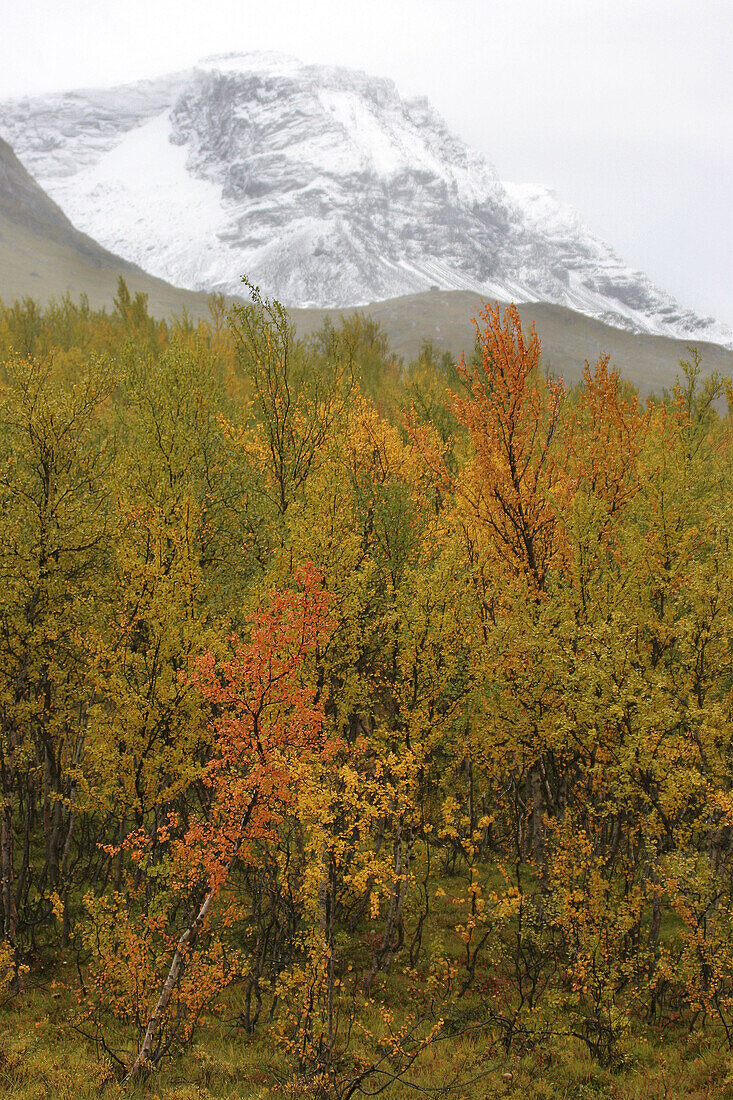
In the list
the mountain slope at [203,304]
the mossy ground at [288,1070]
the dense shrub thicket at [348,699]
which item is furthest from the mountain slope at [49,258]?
the mossy ground at [288,1070]

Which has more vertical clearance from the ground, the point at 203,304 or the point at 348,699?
the point at 203,304

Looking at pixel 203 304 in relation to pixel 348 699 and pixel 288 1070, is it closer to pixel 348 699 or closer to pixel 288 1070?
pixel 348 699

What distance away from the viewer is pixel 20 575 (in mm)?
12477

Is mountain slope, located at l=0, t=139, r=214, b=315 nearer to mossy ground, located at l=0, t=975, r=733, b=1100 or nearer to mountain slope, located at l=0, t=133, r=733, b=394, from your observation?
mountain slope, located at l=0, t=133, r=733, b=394

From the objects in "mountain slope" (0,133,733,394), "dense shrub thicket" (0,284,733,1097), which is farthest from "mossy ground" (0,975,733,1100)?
"mountain slope" (0,133,733,394)

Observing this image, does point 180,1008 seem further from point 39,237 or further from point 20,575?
point 39,237

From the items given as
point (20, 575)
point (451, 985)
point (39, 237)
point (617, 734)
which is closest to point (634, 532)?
point (617, 734)

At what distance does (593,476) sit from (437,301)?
187 metres

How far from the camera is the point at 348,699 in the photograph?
13906mm

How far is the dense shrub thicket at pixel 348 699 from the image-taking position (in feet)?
36.2

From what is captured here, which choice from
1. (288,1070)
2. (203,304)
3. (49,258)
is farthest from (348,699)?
(203,304)

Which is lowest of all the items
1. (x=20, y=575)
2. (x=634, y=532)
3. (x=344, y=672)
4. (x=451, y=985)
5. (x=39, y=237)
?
A: (x=451, y=985)

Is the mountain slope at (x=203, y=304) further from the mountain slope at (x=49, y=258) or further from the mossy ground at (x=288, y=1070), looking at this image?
the mossy ground at (x=288, y=1070)

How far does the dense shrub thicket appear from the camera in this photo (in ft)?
36.2
